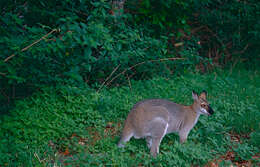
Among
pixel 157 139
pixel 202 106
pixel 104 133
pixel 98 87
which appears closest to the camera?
pixel 157 139

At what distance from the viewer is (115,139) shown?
638 cm

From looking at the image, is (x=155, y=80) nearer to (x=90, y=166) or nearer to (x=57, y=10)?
(x=57, y=10)

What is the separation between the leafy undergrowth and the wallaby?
0.17 m

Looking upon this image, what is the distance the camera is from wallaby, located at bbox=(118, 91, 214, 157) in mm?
6082

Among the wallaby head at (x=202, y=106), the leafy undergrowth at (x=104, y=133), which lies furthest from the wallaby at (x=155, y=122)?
the leafy undergrowth at (x=104, y=133)

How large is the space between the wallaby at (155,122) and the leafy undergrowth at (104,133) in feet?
0.56

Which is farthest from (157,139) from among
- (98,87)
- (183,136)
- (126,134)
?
(98,87)

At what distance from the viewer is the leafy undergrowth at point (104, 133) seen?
561 centimetres

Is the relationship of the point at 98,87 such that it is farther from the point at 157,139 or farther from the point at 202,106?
the point at 157,139

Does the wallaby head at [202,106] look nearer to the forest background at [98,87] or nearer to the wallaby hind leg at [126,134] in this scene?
the forest background at [98,87]

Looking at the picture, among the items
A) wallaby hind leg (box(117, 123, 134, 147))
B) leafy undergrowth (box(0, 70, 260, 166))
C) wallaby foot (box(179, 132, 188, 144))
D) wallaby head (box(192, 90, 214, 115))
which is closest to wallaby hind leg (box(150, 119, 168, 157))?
leafy undergrowth (box(0, 70, 260, 166))

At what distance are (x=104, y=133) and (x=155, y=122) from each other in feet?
3.42

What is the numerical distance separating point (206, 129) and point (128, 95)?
1.94 meters

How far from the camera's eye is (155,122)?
6133 mm
